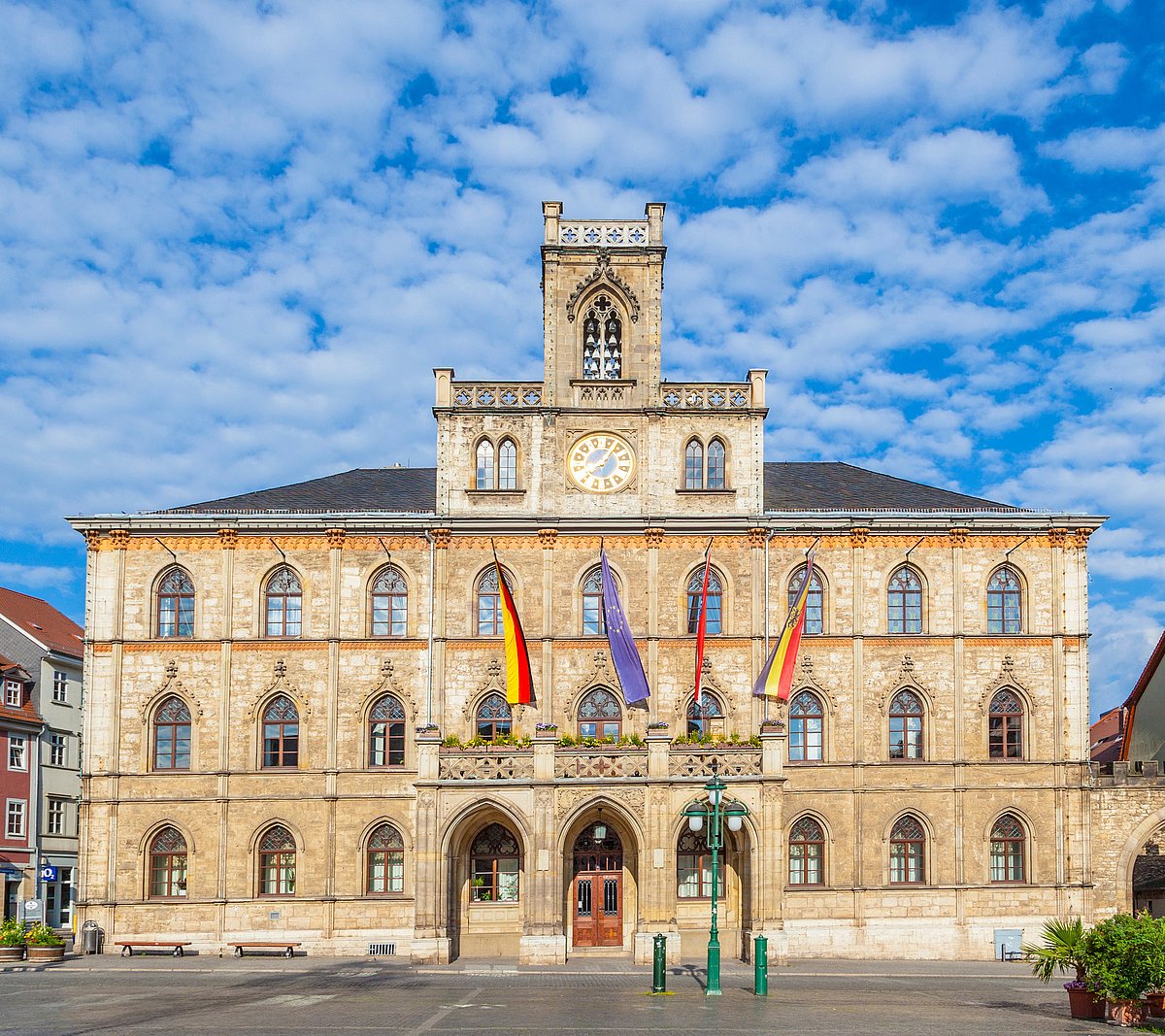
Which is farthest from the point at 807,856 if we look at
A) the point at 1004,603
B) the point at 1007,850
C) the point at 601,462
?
the point at 601,462

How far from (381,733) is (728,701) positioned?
1112 cm

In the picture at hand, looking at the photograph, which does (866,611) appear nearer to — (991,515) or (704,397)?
(991,515)

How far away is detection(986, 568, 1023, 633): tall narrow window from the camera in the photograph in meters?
42.6

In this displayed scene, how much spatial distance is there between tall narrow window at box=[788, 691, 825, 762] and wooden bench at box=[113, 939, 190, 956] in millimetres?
20082

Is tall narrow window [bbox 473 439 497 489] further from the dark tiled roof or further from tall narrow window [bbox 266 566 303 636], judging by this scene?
the dark tiled roof

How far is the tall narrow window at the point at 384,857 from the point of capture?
135 feet

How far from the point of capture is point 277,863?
4106cm

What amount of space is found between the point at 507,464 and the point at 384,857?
13205 millimetres

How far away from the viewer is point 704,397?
43.2 m

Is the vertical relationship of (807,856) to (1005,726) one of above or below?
below

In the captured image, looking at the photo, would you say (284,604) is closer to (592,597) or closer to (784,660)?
(592,597)

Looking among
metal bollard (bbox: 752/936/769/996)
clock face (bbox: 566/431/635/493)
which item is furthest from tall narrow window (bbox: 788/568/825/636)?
metal bollard (bbox: 752/936/769/996)

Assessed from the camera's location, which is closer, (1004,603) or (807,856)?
(807,856)

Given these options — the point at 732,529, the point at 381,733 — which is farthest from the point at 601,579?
the point at 381,733
